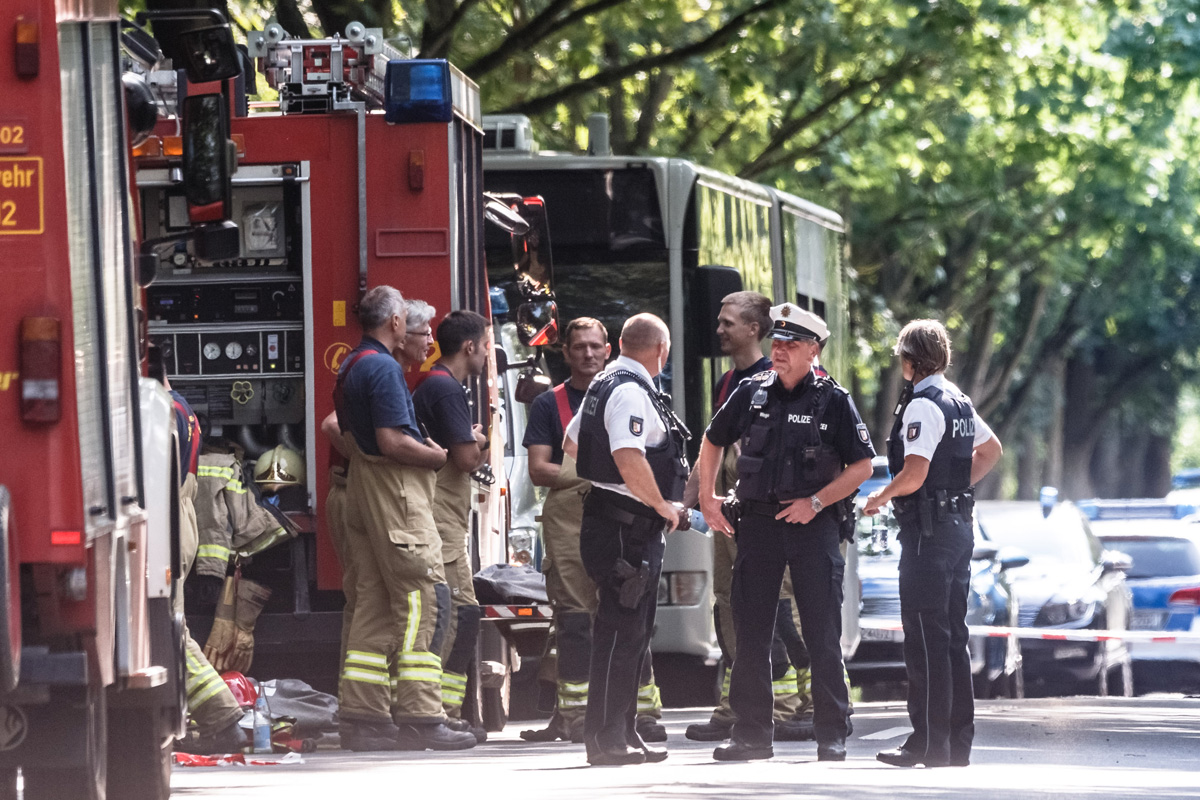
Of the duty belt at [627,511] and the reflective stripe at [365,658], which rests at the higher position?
the duty belt at [627,511]

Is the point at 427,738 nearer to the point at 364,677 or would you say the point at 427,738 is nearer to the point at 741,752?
the point at 364,677

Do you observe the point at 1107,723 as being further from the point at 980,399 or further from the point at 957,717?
the point at 980,399

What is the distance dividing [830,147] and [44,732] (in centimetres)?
1620

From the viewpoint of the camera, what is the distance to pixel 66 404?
6.29 metres

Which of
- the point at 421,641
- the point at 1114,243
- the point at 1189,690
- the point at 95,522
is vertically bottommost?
the point at 1189,690

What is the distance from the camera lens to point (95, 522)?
6.48 metres

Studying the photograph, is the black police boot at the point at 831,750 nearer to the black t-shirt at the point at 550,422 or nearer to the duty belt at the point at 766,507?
the duty belt at the point at 766,507

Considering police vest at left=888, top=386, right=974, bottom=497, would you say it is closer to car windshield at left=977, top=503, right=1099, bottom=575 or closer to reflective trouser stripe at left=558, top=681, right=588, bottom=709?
reflective trouser stripe at left=558, top=681, right=588, bottom=709

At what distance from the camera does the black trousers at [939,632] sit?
9.40 metres

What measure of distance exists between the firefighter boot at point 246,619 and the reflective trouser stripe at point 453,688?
0.86 meters

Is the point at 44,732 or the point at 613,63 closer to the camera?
the point at 44,732

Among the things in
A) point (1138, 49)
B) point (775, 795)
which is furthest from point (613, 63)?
point (775, 795)

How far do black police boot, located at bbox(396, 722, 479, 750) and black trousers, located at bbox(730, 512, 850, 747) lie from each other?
1.35 m

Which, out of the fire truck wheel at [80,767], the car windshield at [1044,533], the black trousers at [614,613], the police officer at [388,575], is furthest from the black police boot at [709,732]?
the car windshield at [1044,533]
